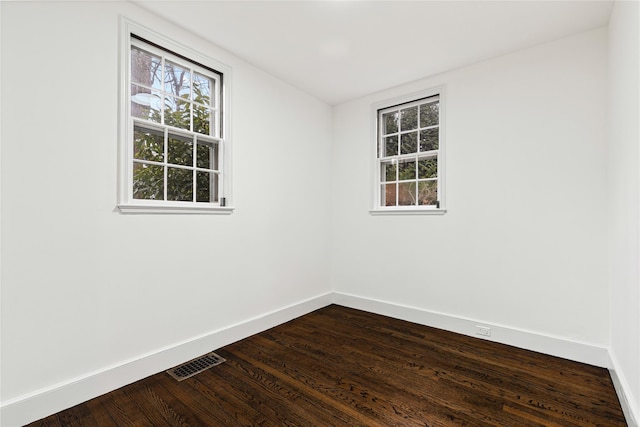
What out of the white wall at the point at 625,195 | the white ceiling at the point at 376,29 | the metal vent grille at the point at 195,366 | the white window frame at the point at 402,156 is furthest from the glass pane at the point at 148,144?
the white wall at the point at 625,195

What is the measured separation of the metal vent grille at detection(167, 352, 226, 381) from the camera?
2309 mm

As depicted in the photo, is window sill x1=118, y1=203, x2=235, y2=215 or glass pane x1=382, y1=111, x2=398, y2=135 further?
glass pane x1=382, y1=111, x2=398, y2=135

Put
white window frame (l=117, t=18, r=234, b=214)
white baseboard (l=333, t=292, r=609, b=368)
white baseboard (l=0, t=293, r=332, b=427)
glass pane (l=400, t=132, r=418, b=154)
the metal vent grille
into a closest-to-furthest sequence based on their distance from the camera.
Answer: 1. white baseboard (l=0, t=293, r=332, b=427)
2. white window frame (l=117, t=18, r=234, b=214)
3. the metal vent grille
4. white baseboard (l=333, t=292, r=609, b=368)
5. glass pane (l=400, t=132, r=418, b=154)

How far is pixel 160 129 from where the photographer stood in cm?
248

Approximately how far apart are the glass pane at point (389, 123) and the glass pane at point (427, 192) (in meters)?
0.78

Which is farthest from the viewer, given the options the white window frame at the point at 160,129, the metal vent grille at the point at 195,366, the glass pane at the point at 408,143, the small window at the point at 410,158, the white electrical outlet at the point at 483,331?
the glass pane at the point at 408,143

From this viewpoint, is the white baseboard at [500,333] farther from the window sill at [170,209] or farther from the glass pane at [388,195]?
the window sill at [170,209]

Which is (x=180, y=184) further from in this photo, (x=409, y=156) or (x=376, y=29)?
(x=409, y=156)

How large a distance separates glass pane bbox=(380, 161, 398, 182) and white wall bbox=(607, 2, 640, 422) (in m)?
1.92

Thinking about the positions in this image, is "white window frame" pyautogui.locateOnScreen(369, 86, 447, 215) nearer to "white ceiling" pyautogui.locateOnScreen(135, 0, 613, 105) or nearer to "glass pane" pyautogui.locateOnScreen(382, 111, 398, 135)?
"glass pane" pyautogui.locateOnScreen(382, 111, 398, 135)

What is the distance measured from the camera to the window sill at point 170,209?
222cm

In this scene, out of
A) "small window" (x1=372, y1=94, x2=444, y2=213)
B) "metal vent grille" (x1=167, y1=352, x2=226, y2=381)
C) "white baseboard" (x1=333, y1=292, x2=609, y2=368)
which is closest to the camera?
"metal vent grille" (x1=167, y1=352, x2=226, y2=381)

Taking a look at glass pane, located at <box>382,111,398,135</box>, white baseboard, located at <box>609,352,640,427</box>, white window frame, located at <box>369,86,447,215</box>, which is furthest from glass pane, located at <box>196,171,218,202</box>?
white baseboard, located at <box>609,352,640,427</box>

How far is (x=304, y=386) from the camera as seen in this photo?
7.13ft
